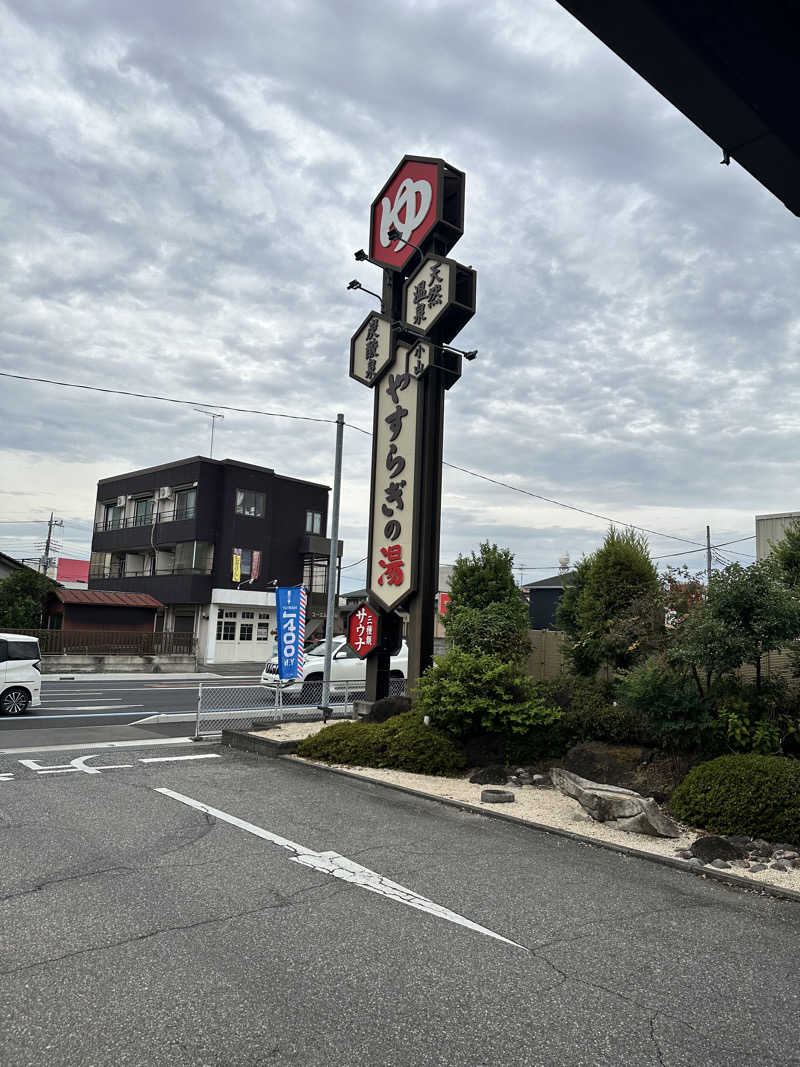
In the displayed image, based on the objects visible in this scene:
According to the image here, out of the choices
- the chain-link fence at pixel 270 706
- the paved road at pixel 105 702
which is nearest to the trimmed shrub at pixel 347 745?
the chain-link fence at pixel 270 706

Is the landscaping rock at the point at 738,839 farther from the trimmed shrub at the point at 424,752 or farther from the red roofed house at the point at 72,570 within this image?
the red roofed house at the point at 72,570

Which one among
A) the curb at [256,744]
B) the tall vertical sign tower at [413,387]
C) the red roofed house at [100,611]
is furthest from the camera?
the red roofed house at [100,611]

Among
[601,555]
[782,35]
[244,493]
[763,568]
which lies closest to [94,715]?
[601,555]

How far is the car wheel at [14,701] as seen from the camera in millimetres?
16484

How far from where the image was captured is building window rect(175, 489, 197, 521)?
40.7m

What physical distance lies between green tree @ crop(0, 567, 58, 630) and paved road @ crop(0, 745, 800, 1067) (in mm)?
27803

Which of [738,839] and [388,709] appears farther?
[388,709]

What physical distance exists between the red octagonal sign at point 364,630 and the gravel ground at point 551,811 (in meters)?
3.16

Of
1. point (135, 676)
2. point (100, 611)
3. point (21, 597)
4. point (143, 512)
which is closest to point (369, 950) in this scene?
point (135, 676)

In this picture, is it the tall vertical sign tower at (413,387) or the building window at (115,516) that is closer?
the tall vertical sign tower at (413,387)

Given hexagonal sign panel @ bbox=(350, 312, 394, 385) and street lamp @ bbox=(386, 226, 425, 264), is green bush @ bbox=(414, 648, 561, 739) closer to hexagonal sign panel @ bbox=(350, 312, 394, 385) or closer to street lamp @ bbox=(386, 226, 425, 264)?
hexagonal sign panel @ bbox=(350, 312, 394, 385)

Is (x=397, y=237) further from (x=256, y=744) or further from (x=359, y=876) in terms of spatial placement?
(x=359, y=876)

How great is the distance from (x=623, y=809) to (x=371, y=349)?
33.9ft

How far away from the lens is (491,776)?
973cm
